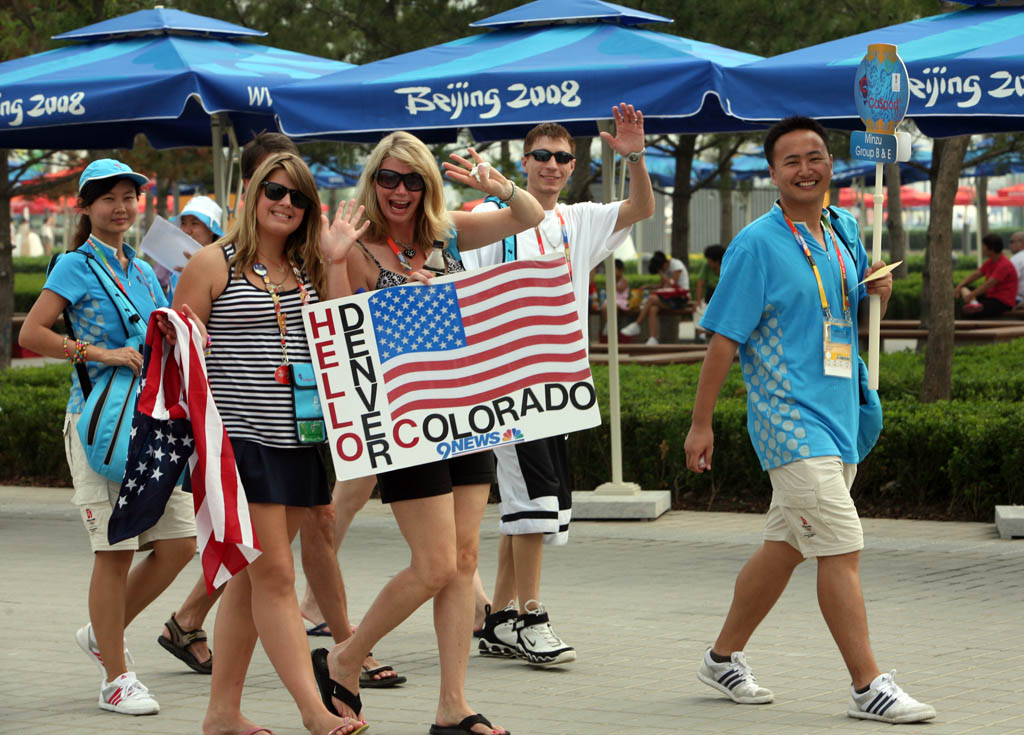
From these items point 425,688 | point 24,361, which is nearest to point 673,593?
point 425,688

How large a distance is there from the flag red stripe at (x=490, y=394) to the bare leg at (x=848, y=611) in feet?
3.24

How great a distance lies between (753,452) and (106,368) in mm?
5183

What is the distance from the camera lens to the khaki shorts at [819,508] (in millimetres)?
5281

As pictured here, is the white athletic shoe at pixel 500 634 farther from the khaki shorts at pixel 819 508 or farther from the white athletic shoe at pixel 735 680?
the khaki shorts at pixel 819 508

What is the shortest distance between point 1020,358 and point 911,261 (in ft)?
102

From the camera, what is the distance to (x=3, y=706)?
5762 mm

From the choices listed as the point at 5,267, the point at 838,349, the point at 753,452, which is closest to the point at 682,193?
the point at 5,267

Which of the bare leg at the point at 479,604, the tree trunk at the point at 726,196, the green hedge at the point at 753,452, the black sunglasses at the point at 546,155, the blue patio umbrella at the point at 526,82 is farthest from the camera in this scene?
the tree trunk at the point at 726,196

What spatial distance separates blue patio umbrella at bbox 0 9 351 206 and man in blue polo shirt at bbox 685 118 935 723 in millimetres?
5171

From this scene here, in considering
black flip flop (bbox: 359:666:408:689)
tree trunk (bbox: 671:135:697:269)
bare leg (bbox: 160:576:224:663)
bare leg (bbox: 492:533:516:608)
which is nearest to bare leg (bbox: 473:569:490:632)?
bare leg (bbox: 492:533:516:608)

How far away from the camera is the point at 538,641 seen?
621 cm

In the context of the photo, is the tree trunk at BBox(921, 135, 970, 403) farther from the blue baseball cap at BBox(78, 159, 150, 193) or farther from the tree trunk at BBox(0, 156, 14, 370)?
the tree trunk at BBox(0, 156, 14, 370)

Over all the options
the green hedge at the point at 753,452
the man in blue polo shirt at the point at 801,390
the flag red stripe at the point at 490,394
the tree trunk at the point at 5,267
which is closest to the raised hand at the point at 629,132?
the man in blue polo shirt at the point at 801,390

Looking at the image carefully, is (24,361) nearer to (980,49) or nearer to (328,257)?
(980,49)
